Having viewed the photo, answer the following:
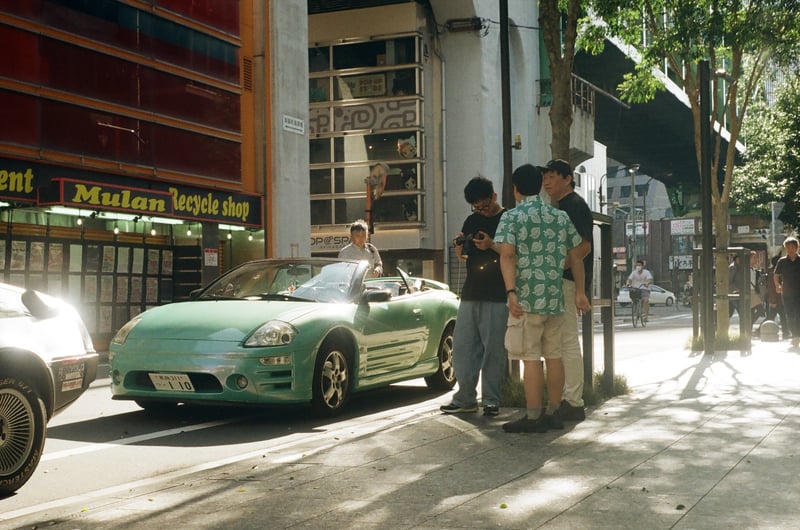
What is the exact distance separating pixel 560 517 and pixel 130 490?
2218 millimetres

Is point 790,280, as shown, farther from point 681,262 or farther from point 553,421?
point 681,262

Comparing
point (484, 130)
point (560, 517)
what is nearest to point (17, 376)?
point (560, 517)

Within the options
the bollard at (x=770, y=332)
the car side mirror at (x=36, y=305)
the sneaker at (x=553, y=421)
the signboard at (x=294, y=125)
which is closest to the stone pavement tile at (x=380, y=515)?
the car side mirror at (x=36, y=305)

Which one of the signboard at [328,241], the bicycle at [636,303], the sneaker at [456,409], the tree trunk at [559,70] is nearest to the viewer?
the sneaker at [456,409]

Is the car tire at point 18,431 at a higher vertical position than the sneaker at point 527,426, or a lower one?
higher

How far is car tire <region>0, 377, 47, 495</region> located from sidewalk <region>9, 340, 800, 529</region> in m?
0.55

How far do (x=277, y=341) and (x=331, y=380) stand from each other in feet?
2.37

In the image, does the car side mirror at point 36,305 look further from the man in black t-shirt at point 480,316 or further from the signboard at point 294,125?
the signboard at point 294,125

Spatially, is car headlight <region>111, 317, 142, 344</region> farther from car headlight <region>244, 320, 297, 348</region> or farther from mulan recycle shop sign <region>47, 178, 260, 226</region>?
mulan recycle shop sign <region>47, 178, 260, 226</region>

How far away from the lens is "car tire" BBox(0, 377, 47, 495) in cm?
530

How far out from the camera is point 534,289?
283 inches

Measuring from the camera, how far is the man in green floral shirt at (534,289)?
281 inches

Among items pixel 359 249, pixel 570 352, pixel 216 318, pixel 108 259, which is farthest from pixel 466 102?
pixel 570 352

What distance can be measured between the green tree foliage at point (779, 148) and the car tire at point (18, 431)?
89.9ft
